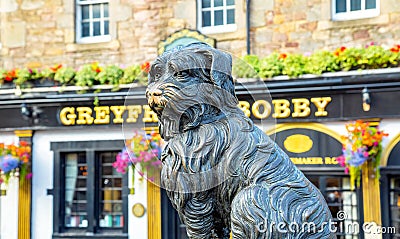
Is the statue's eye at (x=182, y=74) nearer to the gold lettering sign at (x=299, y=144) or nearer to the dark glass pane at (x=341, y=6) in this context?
the gold lettering sign at (x=299, y=144)

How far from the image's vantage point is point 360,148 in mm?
8617

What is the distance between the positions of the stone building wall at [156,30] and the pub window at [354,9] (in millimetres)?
147

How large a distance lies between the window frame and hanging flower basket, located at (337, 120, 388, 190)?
360cm

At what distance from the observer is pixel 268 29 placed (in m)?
9.96

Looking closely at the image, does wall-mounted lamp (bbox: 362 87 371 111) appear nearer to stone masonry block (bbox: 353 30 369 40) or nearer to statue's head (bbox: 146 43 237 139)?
stone masonry block (bbox: 353 30 369 40)

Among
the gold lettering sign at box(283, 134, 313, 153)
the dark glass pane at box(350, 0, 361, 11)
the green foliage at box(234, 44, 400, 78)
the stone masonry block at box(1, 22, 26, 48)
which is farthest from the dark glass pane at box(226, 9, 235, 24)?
the stone masonry block at box(1, 22, 26, 48)

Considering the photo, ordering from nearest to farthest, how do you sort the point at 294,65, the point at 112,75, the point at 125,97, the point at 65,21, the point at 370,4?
1. the point at 125,97
2. the point at 294,65
3. the point at 370,4
4. the point at 112,75
5. the point at 65,21

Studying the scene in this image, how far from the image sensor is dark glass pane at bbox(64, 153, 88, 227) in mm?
10727

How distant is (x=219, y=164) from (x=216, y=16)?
8.16 m

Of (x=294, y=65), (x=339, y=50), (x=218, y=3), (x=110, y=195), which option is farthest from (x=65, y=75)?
(x=339, y=50)

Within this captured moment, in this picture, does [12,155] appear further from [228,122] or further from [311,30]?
[228,122]

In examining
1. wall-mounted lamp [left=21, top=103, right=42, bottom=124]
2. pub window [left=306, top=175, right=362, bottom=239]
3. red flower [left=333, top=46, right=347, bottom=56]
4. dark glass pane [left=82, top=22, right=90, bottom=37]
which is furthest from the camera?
dark glass pane [left=82, top=22, right=90, bottom=37]

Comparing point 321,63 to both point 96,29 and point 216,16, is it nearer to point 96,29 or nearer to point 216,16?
point 216,16

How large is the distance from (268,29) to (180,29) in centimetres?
142
